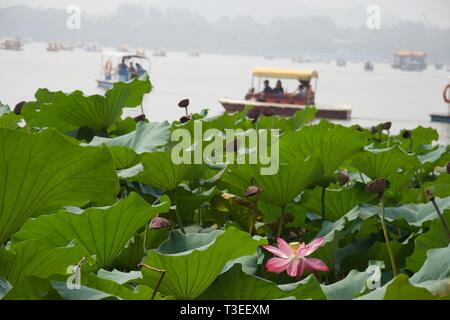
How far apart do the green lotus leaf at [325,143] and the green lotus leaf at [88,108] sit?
432mm

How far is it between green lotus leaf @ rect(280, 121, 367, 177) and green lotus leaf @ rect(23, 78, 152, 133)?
1.42ft

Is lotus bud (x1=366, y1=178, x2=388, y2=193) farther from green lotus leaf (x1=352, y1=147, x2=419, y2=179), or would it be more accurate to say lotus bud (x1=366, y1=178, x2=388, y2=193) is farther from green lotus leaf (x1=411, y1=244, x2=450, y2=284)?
green lotus leaf (x1=352, y1=147, x2=419, y2=179)

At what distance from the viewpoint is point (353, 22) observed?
570ft

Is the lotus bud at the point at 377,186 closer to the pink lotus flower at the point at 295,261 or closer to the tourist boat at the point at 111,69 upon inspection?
the pink lotus flower at the point at 295,261

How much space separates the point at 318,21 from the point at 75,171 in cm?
14154

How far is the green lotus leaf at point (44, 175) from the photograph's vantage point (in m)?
0.87

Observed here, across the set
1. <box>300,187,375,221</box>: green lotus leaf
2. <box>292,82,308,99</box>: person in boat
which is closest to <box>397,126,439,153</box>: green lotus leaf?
<box>300,187,375,221</box>: green lotus leaf

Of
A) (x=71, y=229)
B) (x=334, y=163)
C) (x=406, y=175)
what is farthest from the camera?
(x=406, y=175)

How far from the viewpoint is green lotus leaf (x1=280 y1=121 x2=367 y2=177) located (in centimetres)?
139

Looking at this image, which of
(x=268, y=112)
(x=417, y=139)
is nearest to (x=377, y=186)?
(x=268, y=112)

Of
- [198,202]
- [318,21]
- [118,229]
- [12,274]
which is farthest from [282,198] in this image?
[318,21]

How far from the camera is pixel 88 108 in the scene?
168 cm

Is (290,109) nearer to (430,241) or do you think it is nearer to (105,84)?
(105,84)
